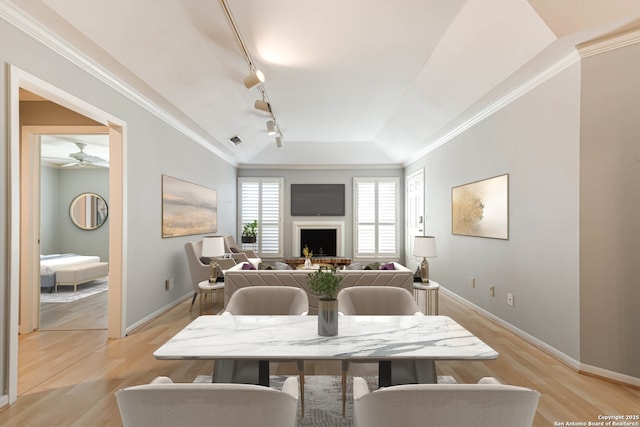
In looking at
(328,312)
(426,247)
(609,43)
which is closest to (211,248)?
(426,247)

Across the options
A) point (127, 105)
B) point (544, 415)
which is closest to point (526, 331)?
point (544, 415)

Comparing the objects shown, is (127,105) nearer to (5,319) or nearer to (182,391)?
(5,319)

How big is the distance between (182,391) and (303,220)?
8.08 meters

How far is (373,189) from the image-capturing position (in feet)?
30.1

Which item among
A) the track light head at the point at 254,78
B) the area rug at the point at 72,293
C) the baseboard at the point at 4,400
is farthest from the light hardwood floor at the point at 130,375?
the track light head at the point at 254,78

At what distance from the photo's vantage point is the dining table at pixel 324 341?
156 cm

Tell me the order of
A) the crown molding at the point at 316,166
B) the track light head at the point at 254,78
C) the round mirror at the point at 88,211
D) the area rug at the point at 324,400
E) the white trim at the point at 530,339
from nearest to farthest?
1. the area rug at the point at 324,400
2. the white trim at the point at 530,339
3. the track light head at the point at 254,78
4. the round mirror at the point at 88,211
5. the crown molding at the point at 316,166

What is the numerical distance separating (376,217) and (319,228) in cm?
148

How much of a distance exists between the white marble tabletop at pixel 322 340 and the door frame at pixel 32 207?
59.8 inches

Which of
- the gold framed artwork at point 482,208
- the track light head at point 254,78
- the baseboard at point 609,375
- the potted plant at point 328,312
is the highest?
the track light head at point 254,78

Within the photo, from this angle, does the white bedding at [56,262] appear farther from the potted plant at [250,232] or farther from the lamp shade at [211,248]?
the lamp shade at [211,248]

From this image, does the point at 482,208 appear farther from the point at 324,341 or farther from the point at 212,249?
the point at 324,341

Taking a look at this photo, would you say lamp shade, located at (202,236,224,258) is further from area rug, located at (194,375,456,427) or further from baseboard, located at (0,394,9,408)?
baseboard, located at (0,394,9,408)

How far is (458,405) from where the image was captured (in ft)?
3.68
